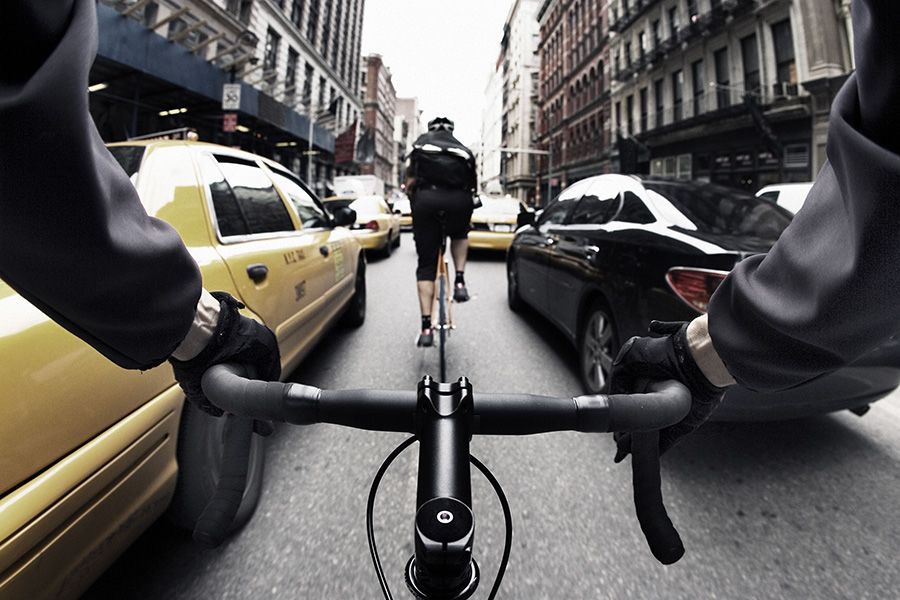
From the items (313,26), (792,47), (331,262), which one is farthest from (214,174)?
(313,26)

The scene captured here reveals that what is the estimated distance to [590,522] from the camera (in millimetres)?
1957

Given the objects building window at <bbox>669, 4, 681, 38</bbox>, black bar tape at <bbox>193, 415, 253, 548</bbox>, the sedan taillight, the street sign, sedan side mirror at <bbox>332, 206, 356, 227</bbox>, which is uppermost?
building window at <bbox>669, 4, 681, 38</bbox>

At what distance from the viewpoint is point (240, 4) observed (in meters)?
21.1

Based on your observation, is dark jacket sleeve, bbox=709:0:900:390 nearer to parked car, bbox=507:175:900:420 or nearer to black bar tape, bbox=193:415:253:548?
black bar tape, bbox=193:415:253:548

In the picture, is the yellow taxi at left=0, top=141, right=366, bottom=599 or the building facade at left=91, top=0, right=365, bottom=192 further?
the building facade at left=91, top=0, right=365, bottom=192

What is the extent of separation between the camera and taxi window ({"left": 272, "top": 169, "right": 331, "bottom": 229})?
3527 mm

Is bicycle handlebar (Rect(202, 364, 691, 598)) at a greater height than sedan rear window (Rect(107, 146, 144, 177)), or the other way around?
sedan rear window (Rect(107, 146, 144, 177))

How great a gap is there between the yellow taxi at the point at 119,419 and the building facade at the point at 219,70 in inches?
239

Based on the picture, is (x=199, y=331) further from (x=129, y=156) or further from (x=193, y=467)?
(x=129, y=156)

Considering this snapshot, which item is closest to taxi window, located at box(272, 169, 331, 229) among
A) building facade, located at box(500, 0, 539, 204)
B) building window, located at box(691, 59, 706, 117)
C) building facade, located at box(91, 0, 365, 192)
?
building facade, located at box(91, 0, 365, 192)

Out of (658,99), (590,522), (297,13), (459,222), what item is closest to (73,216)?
(590,522)

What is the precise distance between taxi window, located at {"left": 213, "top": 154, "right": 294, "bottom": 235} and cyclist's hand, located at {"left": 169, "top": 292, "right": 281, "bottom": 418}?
198cm

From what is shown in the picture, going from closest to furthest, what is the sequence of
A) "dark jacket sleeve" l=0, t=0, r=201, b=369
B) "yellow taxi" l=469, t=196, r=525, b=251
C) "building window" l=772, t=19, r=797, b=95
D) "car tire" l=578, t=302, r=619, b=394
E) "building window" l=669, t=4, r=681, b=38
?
1. "dark jacket sleeve" l=0, t=0, r=201, b=369
2. "car tire" l=578, t=302, r=619, b=394
3. "yellow taxi" l=469, t=196, r=525, b=251
4. "building window" l=772, t=19, r=797, b=95
5. "building window" l=669, t=4, r=681, b=38

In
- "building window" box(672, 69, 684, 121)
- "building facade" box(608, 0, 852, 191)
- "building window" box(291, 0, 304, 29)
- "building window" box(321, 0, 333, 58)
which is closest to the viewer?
"building facade" box(608, 0, 852, 191)
